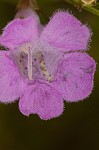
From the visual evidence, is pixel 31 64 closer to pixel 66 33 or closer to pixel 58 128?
pixel 66 33

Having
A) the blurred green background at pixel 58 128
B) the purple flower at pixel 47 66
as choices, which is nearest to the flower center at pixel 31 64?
the purple flower at pixel 47 66

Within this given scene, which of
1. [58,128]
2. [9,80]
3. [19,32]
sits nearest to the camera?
[19,32]

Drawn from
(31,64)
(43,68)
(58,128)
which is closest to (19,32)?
(31,64)

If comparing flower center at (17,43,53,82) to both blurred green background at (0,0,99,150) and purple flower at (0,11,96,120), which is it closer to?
purple flower at (0,11,96,120)

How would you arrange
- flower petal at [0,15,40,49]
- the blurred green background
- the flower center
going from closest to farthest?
1. flower petal at [0,15,40,49]
2. the flower center
3. the blurred green background

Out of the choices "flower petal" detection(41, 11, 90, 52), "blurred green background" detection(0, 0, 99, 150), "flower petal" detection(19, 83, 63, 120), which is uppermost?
"flower petal" detection(41, 11, 90, 52)

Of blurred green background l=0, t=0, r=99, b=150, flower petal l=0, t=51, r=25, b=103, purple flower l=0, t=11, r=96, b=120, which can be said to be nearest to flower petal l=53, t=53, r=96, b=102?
purple flower l=0, t=11, r=96, b=120

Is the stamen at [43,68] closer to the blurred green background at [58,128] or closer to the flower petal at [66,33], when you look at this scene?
the flower petal at [66,33]
